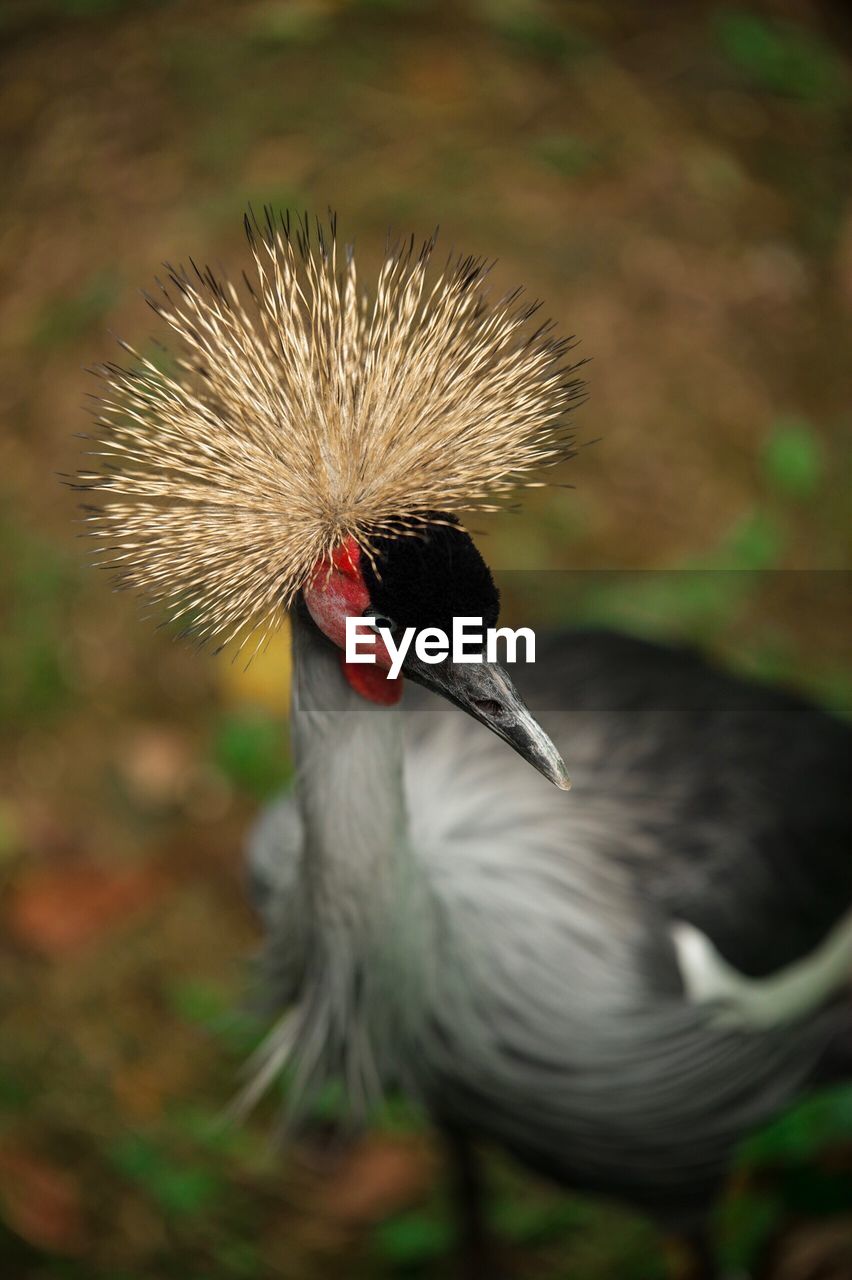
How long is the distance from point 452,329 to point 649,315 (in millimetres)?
1798

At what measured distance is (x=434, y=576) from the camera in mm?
913

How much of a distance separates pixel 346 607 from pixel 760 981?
0.78 m

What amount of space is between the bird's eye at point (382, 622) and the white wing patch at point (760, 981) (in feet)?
1.98

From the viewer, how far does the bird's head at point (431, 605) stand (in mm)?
913


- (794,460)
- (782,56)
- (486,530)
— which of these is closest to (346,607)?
(486,530)

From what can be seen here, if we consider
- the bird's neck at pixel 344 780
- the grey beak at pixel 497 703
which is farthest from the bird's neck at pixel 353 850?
the grey beak at pixel 497 703

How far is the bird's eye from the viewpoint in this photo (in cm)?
96

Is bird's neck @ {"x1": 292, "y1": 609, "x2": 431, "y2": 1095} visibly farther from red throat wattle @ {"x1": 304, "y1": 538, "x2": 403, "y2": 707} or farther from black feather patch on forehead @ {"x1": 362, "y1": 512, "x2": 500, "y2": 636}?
black feather patch on forehead @ {"x1": 362, "y1": 512, "x2": 500, "y2": 636}

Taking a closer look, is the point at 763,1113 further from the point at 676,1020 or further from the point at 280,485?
the point at 280,485

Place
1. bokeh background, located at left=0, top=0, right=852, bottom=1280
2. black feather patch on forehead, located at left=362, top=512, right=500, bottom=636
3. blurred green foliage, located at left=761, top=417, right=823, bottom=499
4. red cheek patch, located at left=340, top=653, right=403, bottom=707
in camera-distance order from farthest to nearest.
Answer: blurred green foliage, located at left=761, top=417, right=823, bottom=499 < bokeh background, located at left=0, top=0, right=852, bottom=1280 < red cheek patch, located at left=340, top=653, right=403, bottom=707 < black feather patch on forehead, located at left=362, top=512, right=500, bottom=636

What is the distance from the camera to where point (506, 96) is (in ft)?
9.57

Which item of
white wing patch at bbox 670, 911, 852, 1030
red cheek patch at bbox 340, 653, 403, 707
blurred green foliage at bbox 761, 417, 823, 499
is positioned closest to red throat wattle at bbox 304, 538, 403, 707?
red cheek patch at bbox 340, 653, 403, 707

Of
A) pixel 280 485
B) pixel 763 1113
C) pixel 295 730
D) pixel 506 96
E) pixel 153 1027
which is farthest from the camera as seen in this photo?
pixel 506 96

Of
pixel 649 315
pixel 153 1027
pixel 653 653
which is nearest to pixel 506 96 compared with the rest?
pixel 649 315
